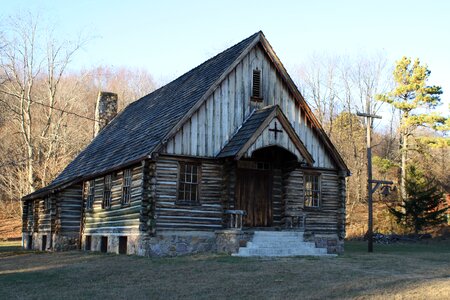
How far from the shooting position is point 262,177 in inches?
909

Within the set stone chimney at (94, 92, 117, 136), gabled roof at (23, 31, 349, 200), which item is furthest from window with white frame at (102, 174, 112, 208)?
stone chimney at (94, 92, 117, 136)

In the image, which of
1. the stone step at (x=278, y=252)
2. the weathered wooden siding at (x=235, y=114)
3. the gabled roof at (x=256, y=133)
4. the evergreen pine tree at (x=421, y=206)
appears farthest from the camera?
the evergreen pine tree at (x=421, y=206)

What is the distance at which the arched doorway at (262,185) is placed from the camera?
2262cm

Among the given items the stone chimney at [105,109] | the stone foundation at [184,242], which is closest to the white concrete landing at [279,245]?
the stone foundation at [184,242]

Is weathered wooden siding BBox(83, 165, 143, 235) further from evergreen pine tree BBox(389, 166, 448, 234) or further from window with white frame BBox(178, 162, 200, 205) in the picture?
evergreen pine tree BBox(389, 166, 448, 234)

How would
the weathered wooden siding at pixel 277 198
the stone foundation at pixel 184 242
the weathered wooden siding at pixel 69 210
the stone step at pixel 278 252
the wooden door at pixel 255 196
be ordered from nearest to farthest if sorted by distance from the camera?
the stone step at pixel 278 252 → the stone foundation at pixel 184 242 → the wooden door at pixel 255 196 → the weathered wooden siding at pixel 277 198 → the weathered wooden siding at pixel 69 210

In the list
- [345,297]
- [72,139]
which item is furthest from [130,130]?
[72,139]

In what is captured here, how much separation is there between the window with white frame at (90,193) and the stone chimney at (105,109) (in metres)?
10.7

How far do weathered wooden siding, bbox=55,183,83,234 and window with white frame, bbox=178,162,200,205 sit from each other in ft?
28.4

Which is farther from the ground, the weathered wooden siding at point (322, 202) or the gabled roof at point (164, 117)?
the gabled roof at point (164, 117)

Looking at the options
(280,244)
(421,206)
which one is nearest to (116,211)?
(280,244)

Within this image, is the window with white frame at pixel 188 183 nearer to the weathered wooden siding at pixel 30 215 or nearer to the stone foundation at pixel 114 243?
the stone foundation at pixel 114 243

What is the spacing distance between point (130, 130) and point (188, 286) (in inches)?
587

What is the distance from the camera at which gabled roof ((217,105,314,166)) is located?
20688mm
